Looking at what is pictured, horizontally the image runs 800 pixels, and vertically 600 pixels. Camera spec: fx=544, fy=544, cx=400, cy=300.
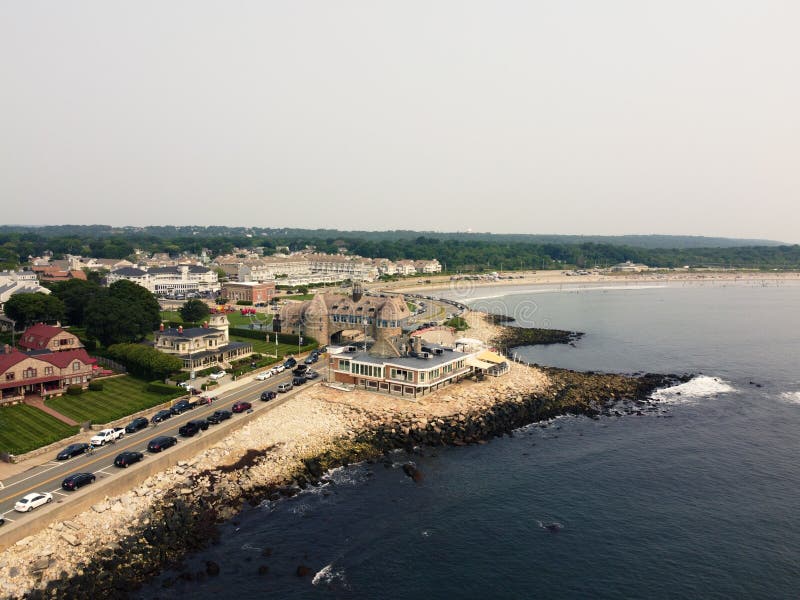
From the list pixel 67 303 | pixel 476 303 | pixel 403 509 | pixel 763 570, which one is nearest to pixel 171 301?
pixel 67 303

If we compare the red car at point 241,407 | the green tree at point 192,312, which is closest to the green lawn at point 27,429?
the red car at point 241,407

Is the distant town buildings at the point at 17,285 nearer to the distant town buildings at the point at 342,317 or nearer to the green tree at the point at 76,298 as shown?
the green tree at the point at 76,298

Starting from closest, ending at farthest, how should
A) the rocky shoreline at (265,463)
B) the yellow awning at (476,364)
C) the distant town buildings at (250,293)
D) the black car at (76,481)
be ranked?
the rocky shoreline at (265,463)
the black car at (76,481)
the yellow awning at (476,364)
the distant town buildings at (250,293)

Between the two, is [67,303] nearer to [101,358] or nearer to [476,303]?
[101,358]

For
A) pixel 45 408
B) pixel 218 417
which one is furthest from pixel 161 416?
pixel 45 408

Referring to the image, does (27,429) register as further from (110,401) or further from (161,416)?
(161,416)

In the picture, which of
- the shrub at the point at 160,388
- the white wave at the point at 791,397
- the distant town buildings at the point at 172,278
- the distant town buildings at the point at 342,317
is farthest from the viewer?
the distant town buildings at the point at 172,278

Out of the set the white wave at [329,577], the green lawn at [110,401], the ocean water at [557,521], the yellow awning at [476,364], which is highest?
the yellow awning at [476,364]

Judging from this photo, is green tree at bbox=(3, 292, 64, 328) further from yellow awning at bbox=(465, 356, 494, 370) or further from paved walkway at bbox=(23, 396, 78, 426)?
yellow awning at bbox=(465, 356, 494, 370)

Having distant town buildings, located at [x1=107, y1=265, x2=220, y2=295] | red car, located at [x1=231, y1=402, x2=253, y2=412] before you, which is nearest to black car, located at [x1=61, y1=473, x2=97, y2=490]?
red car, located at [x1=231, y1=402, x2=253, y2=412]

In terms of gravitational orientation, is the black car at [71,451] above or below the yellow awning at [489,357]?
below
